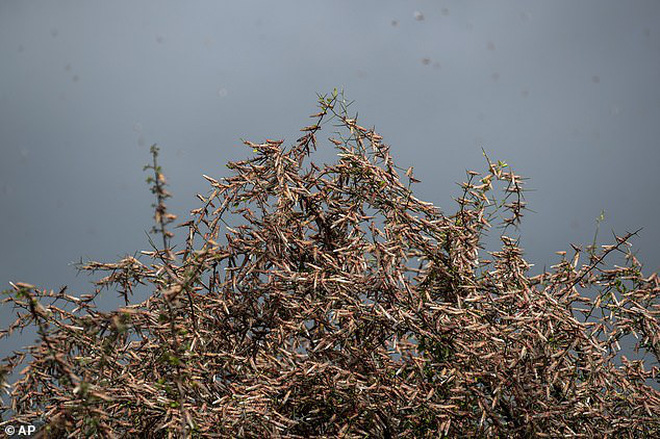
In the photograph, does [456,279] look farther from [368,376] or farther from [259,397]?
[259,397]

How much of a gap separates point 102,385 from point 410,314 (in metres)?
1.45

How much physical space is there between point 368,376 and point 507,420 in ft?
2.65

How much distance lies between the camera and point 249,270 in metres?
3.99

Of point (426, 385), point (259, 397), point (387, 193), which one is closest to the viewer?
point (259, 397)

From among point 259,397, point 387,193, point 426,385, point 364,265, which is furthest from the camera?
point 387,193

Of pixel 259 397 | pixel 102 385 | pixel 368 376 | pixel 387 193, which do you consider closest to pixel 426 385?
pixel 368 376

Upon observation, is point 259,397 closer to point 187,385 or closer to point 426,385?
point 187,385

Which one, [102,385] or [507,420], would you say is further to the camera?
[507,420]

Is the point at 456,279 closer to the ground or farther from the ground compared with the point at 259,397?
farther from the ground

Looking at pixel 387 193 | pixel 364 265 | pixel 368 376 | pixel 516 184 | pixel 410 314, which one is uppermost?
pixel 516 184

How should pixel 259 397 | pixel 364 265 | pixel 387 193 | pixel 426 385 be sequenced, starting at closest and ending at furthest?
1. pixel 259 397
2. pixel 426 385
3. pixel 364 265
4. pixel 387 193

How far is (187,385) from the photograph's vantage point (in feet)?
11.0

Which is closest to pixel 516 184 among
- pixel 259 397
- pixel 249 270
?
pixel 249 270

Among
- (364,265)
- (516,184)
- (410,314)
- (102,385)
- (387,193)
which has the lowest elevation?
(102,385)
